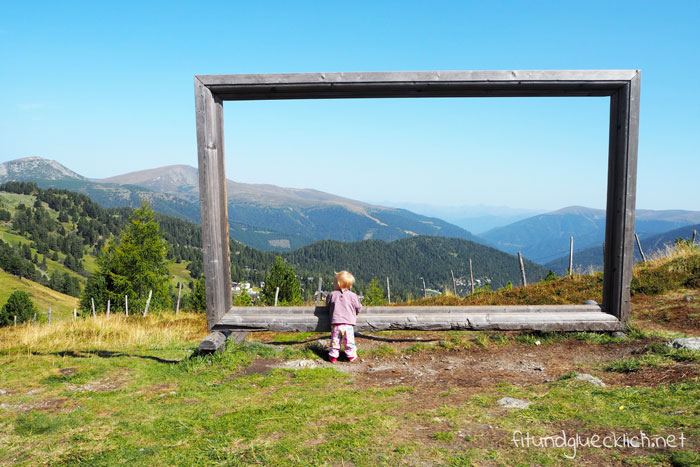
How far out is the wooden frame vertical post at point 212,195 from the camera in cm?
680

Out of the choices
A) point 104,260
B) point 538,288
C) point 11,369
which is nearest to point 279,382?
point 11,369

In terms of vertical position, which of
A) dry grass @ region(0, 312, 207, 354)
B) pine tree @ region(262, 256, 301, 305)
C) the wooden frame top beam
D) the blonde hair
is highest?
the wooden frame top beam

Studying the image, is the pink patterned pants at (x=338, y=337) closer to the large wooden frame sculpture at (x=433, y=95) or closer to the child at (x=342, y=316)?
the child at (x=342, y=316)

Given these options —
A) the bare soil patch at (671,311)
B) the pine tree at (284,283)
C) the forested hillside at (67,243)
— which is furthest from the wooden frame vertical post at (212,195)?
the forested hillside at (67,243)

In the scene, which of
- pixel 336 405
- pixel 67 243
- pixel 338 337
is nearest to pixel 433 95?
pixel 338 337

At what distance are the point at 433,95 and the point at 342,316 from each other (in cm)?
403

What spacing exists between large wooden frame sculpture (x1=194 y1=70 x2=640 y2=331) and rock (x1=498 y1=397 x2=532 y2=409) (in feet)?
8.30

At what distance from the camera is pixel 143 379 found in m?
6.06

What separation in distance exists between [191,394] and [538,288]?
11.3 m

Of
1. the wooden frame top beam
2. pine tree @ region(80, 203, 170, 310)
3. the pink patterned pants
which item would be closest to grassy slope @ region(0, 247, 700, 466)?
the pink patterned pants

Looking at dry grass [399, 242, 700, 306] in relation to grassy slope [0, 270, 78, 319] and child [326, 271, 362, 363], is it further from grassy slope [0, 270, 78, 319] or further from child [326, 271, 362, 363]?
grassy slope [0, 270, 78, 319]

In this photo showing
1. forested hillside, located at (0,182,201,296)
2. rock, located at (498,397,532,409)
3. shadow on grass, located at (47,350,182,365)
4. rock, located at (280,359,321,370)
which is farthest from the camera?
forested hillside, located at (0,182,201,296)

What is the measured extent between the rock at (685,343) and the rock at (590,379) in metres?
1.70

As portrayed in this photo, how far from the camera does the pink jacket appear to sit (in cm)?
670
